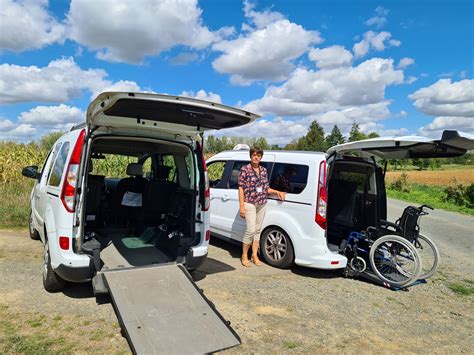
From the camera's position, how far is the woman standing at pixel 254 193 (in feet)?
18.6

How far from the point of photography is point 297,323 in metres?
3.83

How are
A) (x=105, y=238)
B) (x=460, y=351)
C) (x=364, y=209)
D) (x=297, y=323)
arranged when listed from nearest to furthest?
1. (x=460, y=351)
2. (x=297, y=323)
3. (x=105, y=238)
4. (x=364, y=209)

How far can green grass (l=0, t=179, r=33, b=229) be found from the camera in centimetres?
799

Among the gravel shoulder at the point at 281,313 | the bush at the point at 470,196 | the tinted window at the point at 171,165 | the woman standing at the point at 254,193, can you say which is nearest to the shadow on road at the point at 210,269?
the gravel shoulder at the point at 281,313

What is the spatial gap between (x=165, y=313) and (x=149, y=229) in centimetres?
235

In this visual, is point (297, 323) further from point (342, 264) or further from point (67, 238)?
point (67, 238)

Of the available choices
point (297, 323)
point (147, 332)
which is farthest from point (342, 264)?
point (147, 332)

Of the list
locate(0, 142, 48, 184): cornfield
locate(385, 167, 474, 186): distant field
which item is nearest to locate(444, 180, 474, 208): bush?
locate(385, 167, 474, 186): distant field

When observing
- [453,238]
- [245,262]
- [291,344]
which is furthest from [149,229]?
[453,238]

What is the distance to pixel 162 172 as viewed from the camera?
610 centimetres

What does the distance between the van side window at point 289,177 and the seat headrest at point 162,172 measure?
1.74 metres

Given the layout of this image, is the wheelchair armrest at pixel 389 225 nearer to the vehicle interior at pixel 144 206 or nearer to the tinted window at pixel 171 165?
the vehicle interior at pixel 144 206

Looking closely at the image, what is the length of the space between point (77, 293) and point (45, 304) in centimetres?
38

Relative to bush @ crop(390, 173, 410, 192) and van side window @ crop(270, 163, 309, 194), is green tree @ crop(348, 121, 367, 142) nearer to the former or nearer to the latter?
bush @ crop(390, 173, 410, 192)
